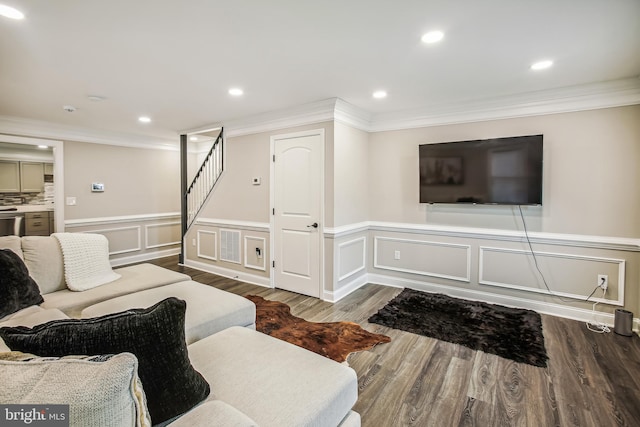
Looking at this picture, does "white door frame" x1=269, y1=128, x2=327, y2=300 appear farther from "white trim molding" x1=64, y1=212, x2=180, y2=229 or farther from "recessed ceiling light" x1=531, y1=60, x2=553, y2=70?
"white trim molding" x1=64, y1=212, x2=180, y2=229

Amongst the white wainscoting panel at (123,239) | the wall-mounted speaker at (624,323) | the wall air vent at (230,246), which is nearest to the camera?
the wall-mounted speaker at (624,323)

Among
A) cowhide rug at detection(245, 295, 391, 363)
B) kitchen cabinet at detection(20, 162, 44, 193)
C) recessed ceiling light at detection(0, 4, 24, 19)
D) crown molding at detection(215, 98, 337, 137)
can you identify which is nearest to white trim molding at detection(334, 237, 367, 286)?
cowhide rug at detection(245, 295, 391, 363)

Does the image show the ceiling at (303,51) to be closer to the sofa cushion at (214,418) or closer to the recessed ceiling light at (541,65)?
the recessed ceiling light at (541,65)

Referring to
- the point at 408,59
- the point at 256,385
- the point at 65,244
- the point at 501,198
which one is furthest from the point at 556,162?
the point at 65,244

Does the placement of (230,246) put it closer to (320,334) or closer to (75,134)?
(320,334)

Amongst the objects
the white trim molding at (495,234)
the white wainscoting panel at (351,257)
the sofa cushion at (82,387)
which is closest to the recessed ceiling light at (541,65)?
the white trim molding at (495,234)

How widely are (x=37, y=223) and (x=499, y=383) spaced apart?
8027mm

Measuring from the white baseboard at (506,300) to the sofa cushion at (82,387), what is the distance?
12.3 feet

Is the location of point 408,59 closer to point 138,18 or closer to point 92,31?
point 138,18

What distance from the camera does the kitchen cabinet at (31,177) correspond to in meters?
6.58

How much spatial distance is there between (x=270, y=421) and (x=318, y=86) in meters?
2.84

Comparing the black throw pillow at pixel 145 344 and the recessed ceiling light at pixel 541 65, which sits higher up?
the recessed ceiling light at pixel 541 65

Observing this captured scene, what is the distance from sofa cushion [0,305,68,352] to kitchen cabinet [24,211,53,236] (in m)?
5.32

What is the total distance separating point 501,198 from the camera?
3.45 m
